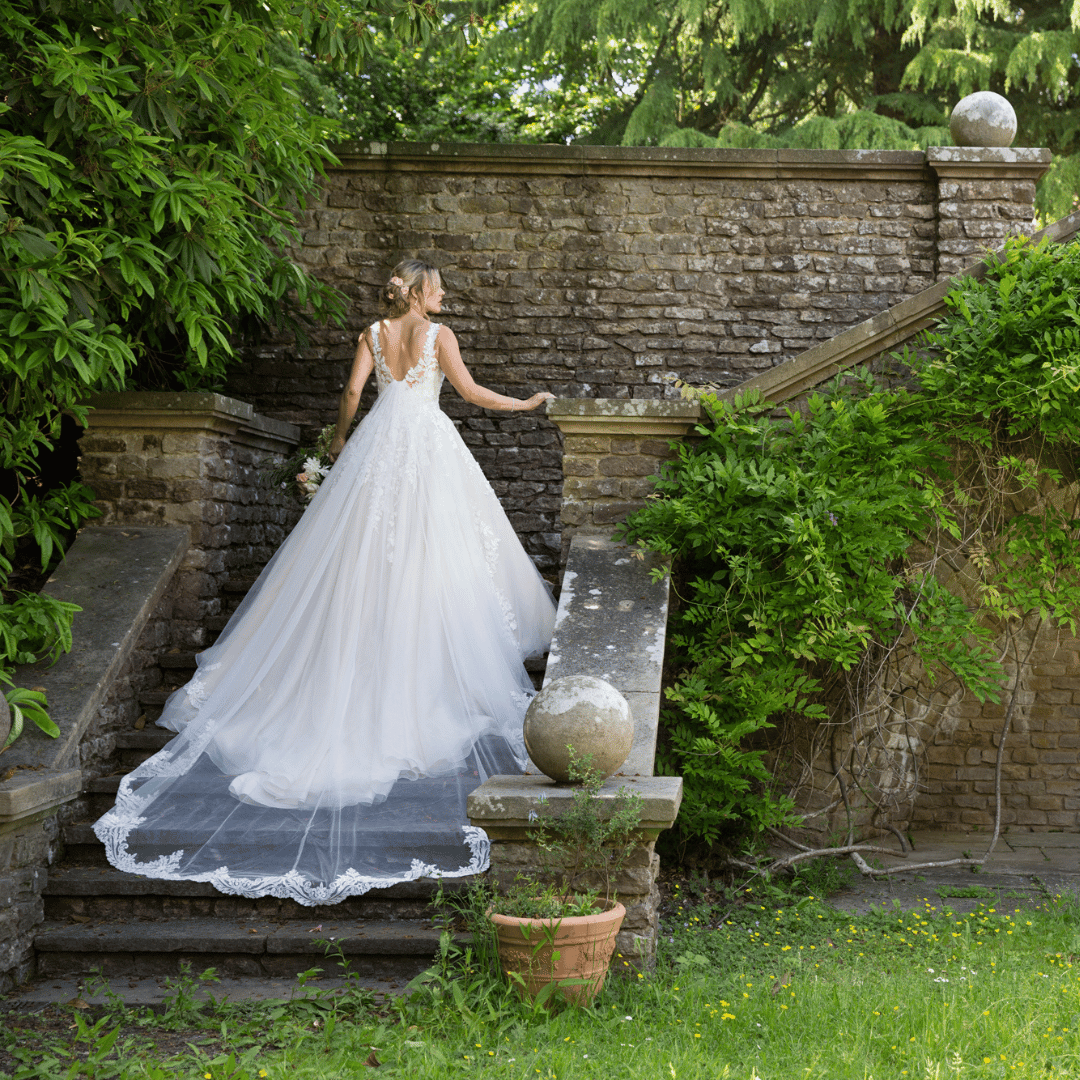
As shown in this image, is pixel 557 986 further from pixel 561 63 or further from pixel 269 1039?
pixel 561 63

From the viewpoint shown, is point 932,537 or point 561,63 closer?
point 932,537

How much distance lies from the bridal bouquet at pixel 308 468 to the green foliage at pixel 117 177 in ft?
2.54

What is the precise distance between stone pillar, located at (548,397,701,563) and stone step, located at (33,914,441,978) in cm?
191

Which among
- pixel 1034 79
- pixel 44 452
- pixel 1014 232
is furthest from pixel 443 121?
pixel 44 452

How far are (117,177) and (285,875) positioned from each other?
8.84ft

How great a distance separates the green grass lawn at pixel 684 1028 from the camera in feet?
8.49

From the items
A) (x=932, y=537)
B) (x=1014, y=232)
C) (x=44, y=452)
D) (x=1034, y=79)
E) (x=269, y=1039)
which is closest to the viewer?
(x=269, y=1039)

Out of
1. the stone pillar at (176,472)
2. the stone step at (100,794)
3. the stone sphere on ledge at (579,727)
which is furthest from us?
the stone pillar at (176,472)

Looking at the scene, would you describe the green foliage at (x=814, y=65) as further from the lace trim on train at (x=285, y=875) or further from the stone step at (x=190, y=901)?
the stone step at (x=190, y=901)

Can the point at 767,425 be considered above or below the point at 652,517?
above

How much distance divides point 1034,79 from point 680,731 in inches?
358

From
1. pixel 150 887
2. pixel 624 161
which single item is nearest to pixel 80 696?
pixel 150 887

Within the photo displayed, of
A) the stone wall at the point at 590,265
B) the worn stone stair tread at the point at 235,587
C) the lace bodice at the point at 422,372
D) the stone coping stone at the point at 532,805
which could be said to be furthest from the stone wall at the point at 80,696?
the stone wall at the point at 590,265

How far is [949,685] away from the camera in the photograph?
5.52 metres
